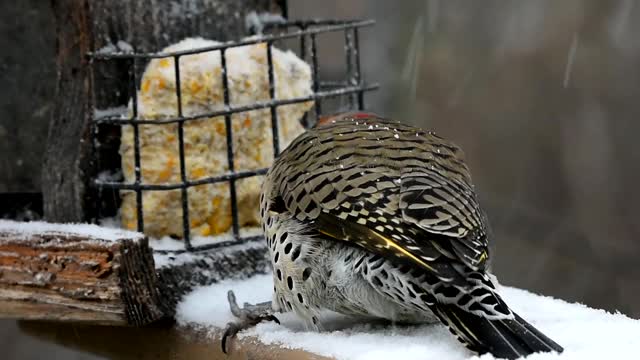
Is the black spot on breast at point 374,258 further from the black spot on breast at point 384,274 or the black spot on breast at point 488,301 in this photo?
the black spot on breast at point 488,301

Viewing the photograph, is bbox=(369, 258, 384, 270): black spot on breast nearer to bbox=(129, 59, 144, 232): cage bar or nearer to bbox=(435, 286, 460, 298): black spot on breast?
bbox=(435, 286, 460, 298): black spot on breast

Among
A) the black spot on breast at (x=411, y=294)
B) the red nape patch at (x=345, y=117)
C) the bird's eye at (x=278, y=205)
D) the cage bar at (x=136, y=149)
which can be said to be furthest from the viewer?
the cage bar at (x=136, y=149)

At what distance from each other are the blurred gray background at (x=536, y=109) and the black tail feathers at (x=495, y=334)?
2.63m

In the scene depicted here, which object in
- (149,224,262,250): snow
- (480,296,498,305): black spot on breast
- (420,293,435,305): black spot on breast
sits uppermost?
(480,296,498,305): black spot on breast

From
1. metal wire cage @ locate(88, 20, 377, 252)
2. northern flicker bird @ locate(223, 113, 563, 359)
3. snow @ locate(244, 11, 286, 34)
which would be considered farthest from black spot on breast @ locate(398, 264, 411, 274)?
snow @ locate(244, 11, 286, 34)

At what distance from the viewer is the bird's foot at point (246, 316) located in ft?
12.6

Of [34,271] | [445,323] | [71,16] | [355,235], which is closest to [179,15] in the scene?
[71,16]

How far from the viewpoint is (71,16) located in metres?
4.54

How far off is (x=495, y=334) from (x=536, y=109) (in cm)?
333

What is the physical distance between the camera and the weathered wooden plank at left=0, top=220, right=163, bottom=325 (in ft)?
12.6

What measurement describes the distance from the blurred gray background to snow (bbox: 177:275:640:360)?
1868 mm

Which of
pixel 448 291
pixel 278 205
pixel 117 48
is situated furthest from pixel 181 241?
pixel 448 291

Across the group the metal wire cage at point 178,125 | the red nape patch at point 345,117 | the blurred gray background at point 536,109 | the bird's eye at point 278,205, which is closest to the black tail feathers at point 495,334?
the bird's eye at point 278,205

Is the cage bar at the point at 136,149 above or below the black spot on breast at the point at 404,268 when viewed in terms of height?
above
